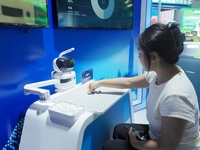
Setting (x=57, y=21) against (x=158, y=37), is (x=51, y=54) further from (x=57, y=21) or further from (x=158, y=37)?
(x=158, y=37)

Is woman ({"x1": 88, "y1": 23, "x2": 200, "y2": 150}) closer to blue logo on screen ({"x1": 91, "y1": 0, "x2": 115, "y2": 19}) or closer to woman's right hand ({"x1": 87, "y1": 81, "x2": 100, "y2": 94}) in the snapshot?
woman's right hand ({"x1": 87, "y1": 81, "x2": 100, "y2": 94})

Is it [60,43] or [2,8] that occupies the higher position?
[2,8]

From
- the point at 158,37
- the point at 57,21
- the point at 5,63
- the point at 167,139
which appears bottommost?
the point at 167,139

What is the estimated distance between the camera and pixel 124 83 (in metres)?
1.13

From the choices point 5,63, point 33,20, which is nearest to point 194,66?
point 33,20

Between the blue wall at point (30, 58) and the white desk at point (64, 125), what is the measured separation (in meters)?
0.12

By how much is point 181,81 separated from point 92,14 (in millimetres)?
822

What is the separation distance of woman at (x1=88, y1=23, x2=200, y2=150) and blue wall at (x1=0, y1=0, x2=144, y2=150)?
0.51 meters

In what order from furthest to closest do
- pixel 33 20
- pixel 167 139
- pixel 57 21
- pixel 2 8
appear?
pixel 57 21 < pixel 33 20 < pixel 2 8 < pixel 167 139

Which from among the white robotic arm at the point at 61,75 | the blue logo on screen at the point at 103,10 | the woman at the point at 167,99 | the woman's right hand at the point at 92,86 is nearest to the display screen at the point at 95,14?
the blue logo on screen at the point at 103,10

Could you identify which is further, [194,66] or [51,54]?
[194,66]

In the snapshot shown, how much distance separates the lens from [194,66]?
1938 mm

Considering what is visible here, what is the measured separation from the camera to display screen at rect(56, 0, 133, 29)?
3.64 feet

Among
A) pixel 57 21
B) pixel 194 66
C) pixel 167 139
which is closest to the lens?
pixel 167 139
